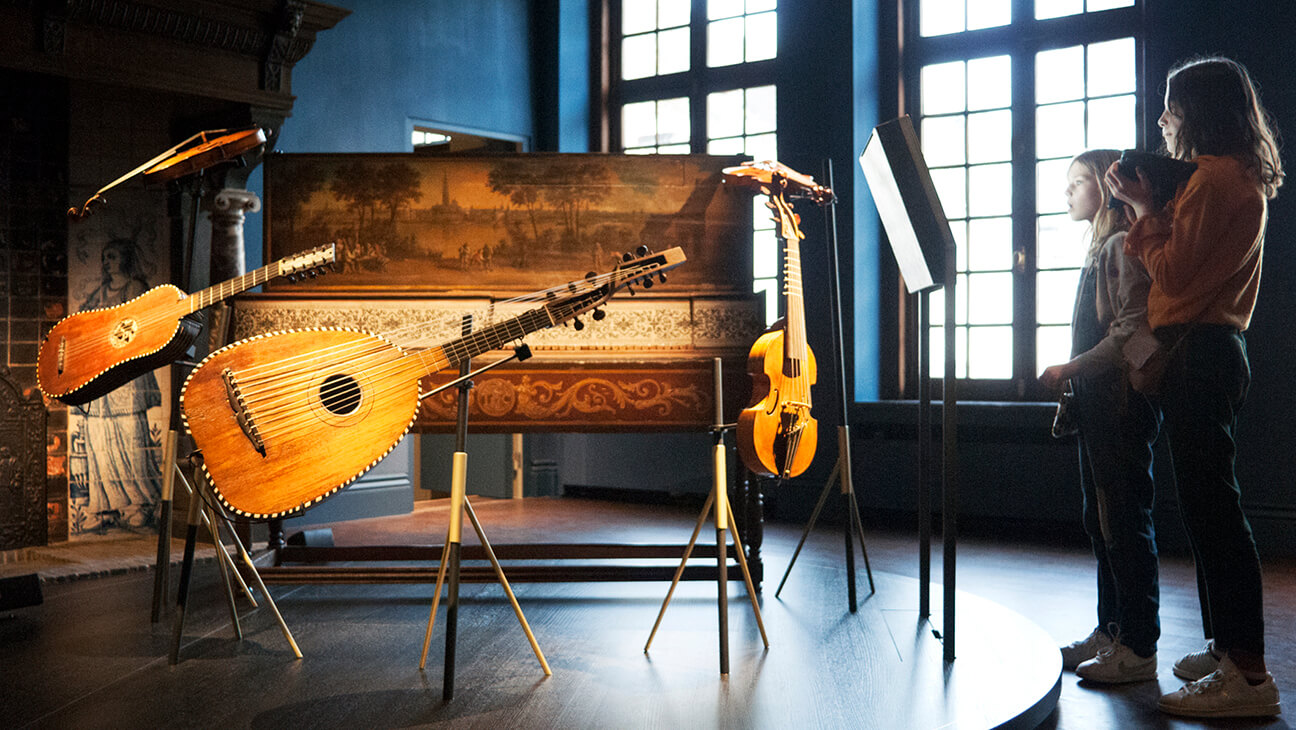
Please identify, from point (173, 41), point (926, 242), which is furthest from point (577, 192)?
point (173, 41)

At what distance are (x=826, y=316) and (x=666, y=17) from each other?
270 cm

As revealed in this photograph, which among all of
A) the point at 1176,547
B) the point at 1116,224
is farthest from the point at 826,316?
the point at 1116,224

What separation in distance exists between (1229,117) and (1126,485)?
38.8 inches

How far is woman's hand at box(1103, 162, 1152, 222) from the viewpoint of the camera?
8.51 ft

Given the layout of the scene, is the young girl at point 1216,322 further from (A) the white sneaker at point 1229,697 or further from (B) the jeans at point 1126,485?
(B) the jeans at point 1126,485

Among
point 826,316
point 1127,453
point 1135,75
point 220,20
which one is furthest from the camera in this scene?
point 826,316

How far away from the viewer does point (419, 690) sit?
2473 mm

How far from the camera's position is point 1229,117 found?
8.27ft

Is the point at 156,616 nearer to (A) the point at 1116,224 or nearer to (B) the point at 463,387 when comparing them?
(B) the point at 463,387

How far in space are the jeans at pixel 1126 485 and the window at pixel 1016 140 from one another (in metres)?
3.36

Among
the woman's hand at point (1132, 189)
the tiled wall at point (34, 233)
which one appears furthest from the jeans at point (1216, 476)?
the tiled wall at point (34, 233)

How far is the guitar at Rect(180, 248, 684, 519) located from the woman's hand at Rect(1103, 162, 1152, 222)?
1159mm

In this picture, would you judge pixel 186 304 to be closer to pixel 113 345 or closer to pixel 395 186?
pixel 113 345

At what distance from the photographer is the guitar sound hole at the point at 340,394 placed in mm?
2457
